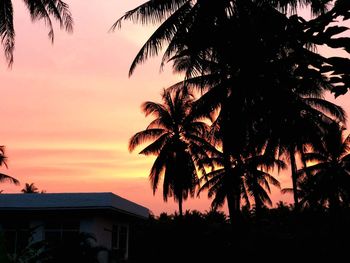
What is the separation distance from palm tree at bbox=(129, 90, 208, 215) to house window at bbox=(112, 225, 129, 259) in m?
8.57

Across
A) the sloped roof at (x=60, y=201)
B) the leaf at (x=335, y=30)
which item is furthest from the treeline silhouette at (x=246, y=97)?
the sloped roof at (x=60, y=201)

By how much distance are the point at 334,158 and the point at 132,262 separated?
23394mm

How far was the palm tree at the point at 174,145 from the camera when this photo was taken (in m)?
31.7

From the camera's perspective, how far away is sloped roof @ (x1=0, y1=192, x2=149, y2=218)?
18.0m

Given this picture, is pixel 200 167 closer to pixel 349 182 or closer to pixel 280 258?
pixel 349 182

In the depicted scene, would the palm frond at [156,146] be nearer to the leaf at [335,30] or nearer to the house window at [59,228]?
the house window at [59,228]

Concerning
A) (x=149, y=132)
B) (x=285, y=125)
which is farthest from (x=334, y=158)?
(x=285, y=125)

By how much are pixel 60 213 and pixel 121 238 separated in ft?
14.0

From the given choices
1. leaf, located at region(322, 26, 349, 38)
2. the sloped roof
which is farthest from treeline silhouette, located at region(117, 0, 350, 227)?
the sloped roof

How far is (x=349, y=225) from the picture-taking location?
15.2m

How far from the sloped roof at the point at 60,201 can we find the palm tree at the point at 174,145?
12779 mm

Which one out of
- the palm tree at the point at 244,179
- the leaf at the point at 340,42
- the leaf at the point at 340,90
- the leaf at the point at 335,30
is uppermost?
the palm tree at the point at 244,179

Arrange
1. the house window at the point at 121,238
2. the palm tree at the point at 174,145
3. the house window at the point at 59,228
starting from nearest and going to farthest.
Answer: the house window at the point at 59,228, the house window at the point at 121,238, the palm tree at the point at 174,145

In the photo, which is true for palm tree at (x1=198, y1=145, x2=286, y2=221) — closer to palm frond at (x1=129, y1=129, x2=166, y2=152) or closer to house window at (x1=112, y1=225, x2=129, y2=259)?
palm frond at (x1=129, y1=129, x2=166, y2=152)
